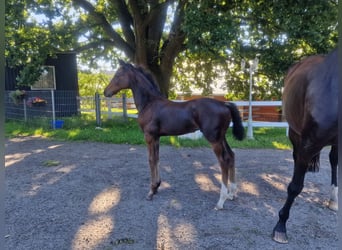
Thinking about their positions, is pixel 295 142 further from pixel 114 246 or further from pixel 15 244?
pixel 15 244

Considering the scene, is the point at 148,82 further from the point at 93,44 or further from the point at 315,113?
the point at 93,44

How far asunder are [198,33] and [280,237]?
16.7 ft

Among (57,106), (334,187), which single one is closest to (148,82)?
(334,187)

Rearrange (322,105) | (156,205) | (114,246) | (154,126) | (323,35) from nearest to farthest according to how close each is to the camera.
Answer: (322,105), (114,246), (156,205), (154,126), (323,35)

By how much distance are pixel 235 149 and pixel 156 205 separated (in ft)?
12.7

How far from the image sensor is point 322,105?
231 cm

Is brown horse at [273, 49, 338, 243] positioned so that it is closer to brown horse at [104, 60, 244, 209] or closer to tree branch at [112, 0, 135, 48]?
brown horse at [104, 60, 244, 209]

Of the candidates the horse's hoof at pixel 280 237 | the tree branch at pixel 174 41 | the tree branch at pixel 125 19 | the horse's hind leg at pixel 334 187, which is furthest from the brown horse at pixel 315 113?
the tree branch at pixel 125 19

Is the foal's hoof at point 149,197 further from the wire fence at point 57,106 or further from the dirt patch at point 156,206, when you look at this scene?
the wire fence at point 57,106

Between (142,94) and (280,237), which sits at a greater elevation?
(142,94)

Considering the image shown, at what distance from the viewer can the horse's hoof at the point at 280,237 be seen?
2725mm

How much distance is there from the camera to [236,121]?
3.80 m

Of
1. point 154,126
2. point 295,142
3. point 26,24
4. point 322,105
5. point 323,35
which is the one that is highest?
point 26,24

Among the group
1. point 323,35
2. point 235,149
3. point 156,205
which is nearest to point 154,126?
point 156,205
